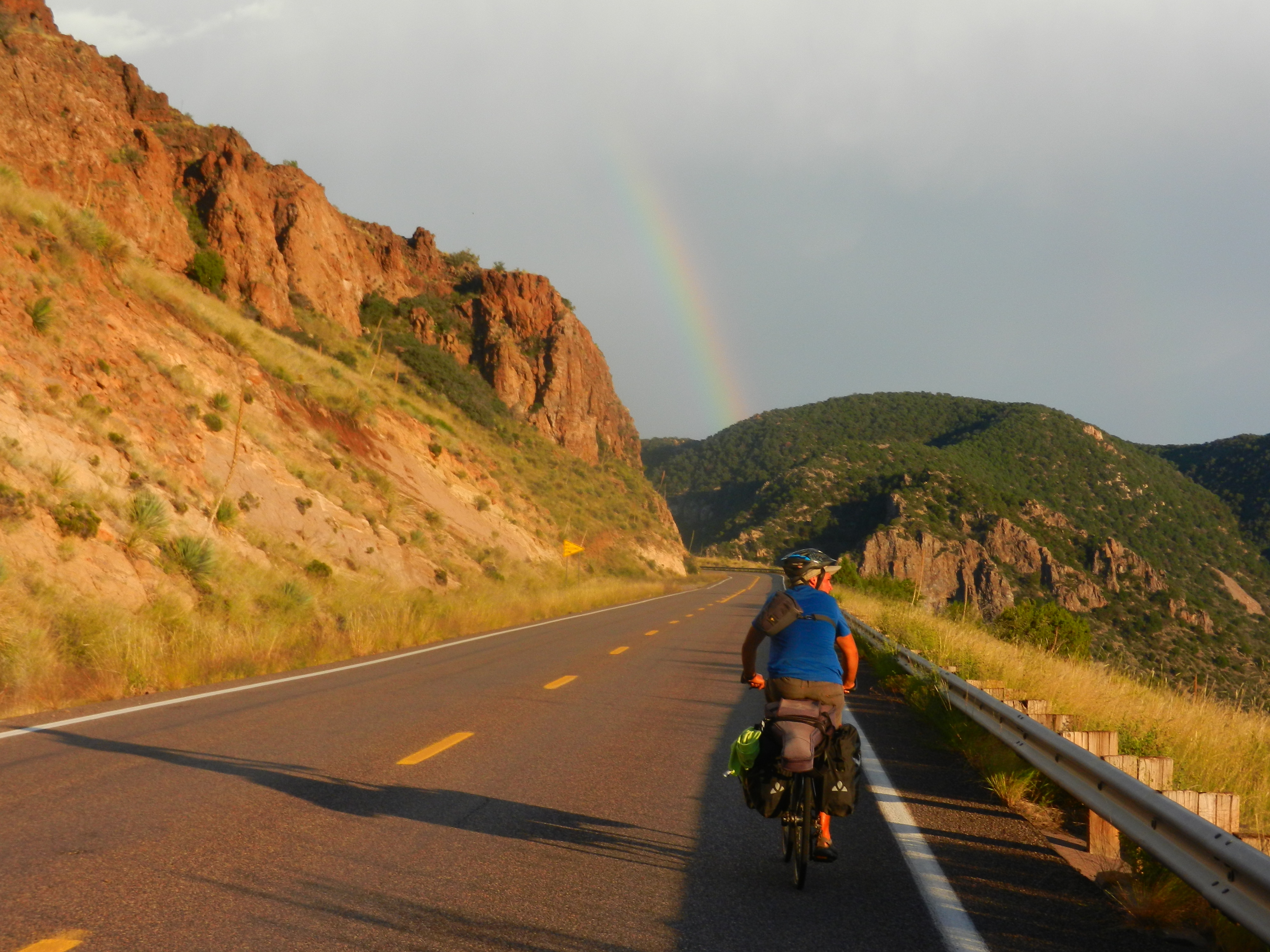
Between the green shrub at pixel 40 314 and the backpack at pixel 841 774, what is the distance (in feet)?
66.0

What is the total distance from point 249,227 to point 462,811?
51207 millimetres

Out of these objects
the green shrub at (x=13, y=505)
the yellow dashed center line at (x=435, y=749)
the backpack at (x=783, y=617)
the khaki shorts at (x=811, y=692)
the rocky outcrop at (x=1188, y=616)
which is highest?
the green shrub at (x=13, y=505)

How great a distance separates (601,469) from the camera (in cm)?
7575

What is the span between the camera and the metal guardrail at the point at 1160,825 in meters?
3.39

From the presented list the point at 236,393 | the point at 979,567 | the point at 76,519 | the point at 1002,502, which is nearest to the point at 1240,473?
the point at 1002,502

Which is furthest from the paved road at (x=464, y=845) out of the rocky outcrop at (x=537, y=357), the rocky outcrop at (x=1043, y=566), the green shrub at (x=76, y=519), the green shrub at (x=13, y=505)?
the rocky outcrop at (x=1043, y=566)

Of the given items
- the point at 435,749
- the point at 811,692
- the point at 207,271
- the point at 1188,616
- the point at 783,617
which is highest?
the point at 207,271

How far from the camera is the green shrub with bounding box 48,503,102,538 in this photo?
48.1 feet

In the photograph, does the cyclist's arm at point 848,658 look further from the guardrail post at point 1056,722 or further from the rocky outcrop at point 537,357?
the rocky outcrop at point 537,357

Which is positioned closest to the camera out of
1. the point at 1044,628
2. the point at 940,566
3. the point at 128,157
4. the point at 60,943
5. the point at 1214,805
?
the point at 60,943

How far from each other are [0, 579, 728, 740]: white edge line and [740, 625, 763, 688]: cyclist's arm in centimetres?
625

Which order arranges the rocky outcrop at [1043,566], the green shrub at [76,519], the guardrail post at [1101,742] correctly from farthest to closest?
the rocky outcrop at [1043,566] → the green shrub at [76,519] → the guardrail post at [1101,742]

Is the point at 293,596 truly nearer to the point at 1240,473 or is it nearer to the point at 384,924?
the point at 384,924

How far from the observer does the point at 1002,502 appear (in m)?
84.8
